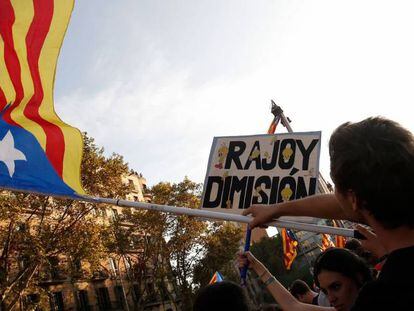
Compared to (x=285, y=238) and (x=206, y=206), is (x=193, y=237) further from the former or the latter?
(x=206, y=206)

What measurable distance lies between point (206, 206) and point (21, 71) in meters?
2.25

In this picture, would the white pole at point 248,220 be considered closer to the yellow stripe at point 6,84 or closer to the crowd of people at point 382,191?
the crowd of people at point 382,191

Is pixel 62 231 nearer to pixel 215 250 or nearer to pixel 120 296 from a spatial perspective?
pixel 215 250

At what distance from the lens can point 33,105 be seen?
3902 millimetres

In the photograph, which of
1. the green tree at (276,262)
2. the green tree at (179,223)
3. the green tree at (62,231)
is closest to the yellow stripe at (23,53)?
the green tree at (62,231)

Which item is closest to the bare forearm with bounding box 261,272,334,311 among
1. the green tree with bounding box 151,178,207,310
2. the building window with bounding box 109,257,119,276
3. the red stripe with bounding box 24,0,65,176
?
the red stripe with bounding box 24,0,65,176

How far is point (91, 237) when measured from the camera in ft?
67.4

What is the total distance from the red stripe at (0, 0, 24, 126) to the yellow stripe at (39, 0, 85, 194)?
23cm

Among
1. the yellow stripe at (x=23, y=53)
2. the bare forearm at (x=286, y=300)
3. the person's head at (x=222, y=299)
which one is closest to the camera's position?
the person's head at (x=222, y=299)

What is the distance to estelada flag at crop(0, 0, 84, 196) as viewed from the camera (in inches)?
140

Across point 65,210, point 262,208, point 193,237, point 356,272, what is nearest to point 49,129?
point 262,208

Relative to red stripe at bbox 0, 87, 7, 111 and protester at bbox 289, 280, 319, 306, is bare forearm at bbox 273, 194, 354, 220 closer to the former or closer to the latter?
red stripe at bbox 0, 87, 7, 111

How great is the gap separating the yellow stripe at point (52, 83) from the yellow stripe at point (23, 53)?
14 cm

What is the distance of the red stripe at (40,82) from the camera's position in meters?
3.69
